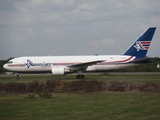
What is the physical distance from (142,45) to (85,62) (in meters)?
7.91

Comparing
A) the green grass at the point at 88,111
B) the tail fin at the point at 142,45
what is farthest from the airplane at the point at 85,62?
the green grass at the point at 88,111

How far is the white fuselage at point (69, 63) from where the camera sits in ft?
148

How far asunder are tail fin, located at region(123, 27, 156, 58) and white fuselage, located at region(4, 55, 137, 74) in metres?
1.09

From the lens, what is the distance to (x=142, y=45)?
4641 centimetres

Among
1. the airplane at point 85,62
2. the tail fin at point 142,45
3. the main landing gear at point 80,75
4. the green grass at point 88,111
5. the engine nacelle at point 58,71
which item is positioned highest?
the tail fin at point 142,45

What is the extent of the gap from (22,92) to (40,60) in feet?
54.2

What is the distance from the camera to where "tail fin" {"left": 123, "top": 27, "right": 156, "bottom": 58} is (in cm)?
4634

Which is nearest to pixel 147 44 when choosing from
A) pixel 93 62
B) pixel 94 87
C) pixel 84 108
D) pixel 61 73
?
pixel 93 62

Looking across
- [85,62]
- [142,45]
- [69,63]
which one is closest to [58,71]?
[69,63]

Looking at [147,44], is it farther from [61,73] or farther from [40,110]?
[40,110]

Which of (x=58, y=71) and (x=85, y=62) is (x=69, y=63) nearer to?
(x=85, y=62)

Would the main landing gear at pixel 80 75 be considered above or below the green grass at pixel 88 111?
above

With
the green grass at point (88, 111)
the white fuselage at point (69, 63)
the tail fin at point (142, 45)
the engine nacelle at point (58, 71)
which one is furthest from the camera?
the tail fin at point (142, 45)

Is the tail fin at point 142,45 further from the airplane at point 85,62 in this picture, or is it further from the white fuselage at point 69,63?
the white fuselage at point 69,63
